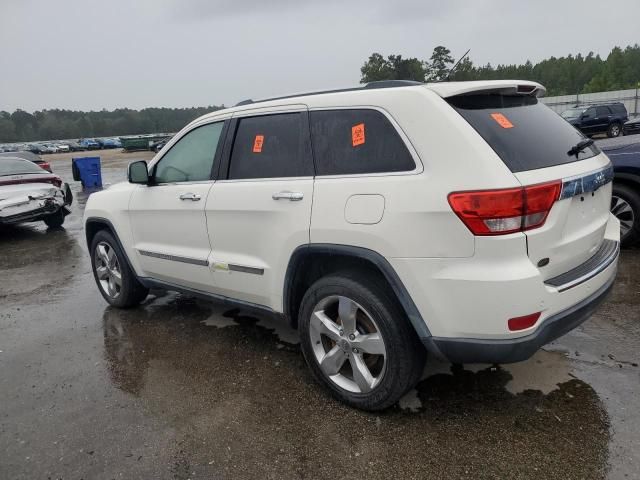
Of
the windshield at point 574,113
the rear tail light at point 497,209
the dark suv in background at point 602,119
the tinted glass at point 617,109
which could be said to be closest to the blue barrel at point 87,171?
the rear tail light at point 497,209

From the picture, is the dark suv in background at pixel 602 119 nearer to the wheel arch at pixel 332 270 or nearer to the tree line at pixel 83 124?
the wheel arch at pixel 332 270

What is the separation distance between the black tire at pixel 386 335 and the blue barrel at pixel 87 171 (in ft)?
54.5

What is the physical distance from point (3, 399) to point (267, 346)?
1.82 m

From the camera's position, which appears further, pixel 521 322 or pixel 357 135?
pixel 357 135

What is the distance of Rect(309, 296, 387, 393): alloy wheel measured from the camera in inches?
108

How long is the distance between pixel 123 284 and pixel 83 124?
124 m

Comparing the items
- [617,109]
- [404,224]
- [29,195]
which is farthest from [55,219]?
[617,109]

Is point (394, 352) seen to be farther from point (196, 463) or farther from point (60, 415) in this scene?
point (60, 415)

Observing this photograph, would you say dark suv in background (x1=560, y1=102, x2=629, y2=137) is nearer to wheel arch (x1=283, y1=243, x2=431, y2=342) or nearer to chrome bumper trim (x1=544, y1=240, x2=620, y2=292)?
chrome bumper trim (x1=544, y1=240, x2=620, y2=292)

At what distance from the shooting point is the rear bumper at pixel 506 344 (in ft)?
7.66

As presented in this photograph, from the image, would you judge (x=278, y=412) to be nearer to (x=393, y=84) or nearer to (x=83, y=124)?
(x=393, y=84)

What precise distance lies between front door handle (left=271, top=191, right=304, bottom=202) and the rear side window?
6.9 inches

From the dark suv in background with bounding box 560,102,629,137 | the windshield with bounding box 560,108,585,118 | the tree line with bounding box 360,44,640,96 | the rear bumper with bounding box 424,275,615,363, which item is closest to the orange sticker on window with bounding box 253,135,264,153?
the rear bumper with bounding box 424,275,615,363

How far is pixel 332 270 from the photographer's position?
3.04 m
